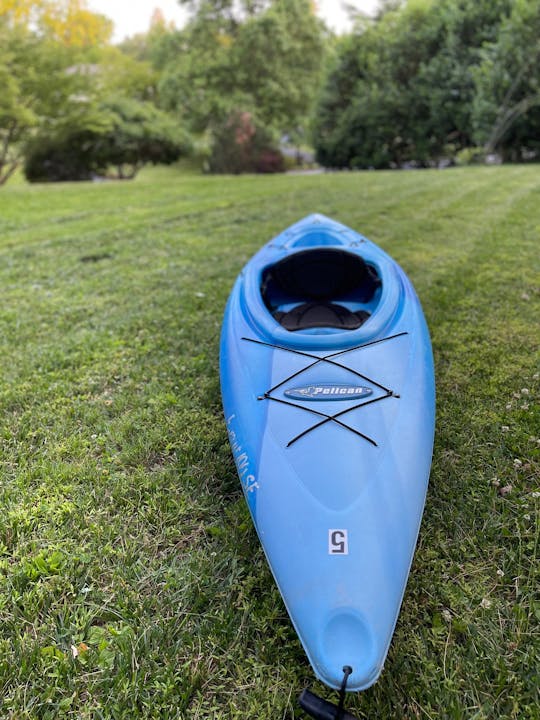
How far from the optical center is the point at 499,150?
52.8 ft

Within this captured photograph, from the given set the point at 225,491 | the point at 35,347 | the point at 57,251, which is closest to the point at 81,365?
the point at 35,347

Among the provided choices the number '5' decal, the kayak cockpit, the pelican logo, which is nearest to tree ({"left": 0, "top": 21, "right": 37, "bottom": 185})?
the kayak cockpit

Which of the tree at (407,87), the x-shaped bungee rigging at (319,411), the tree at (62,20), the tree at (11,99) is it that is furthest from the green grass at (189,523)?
the tree at (407,87)

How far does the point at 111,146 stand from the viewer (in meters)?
17.1

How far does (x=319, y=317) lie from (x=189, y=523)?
1.67 metres

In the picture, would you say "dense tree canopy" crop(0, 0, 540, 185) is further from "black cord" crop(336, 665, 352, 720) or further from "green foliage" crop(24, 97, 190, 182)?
"black cord" crop(336, 665, 352, 720)

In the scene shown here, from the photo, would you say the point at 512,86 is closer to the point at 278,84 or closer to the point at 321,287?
the point at 278,84

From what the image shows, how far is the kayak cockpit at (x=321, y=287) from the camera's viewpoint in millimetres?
3230

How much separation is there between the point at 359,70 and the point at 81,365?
794 inches

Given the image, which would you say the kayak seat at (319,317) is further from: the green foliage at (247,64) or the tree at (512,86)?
the green foliage at (247,64)

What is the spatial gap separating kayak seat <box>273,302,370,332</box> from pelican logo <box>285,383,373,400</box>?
962mm

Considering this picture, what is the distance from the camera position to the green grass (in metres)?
1.42

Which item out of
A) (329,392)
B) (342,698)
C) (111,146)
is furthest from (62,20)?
(342,698)

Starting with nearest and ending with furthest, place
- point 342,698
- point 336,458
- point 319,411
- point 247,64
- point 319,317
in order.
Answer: point 342,698
point 336,458
point 319,411
point 319,317
point 247,64
